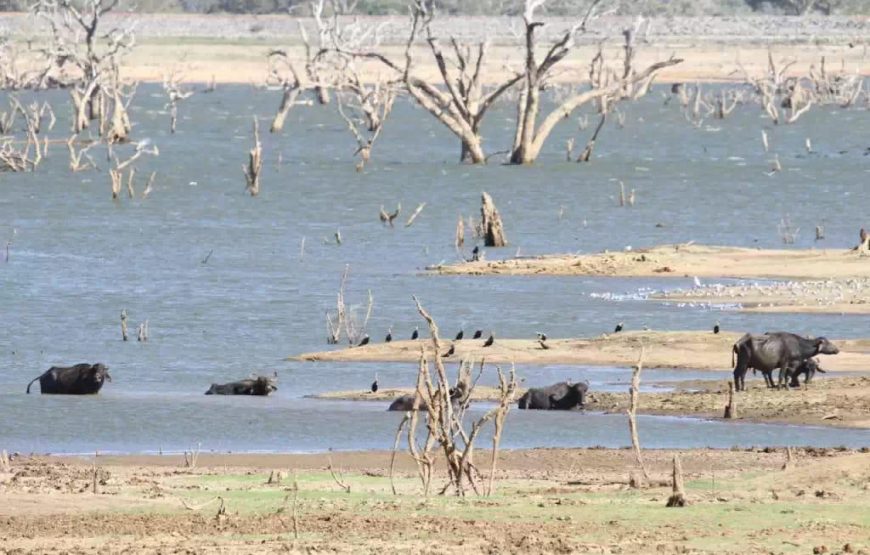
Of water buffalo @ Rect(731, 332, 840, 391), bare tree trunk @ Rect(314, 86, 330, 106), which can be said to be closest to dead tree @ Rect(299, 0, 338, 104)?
bare tree trunk @ Rect(314, 86, 330, 106)

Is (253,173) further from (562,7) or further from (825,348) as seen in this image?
(562,7)

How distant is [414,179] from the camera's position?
165ft

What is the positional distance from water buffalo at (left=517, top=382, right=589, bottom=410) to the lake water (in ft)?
0.73

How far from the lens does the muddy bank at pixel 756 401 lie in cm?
1744

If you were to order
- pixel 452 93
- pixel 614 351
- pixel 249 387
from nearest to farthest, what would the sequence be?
pixel 249 387 → pixel 614 351 → pixel 452 93

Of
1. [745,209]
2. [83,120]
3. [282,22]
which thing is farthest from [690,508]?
[282,22]

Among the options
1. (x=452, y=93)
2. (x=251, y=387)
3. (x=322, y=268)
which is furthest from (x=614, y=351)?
(x=452, y=93)

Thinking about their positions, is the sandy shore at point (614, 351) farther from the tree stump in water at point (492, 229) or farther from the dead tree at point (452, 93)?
the dead tree at point (452, 93)

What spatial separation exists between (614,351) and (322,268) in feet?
36.5

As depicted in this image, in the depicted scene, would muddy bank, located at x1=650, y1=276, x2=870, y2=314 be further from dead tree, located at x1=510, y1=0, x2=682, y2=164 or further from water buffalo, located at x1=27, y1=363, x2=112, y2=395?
dead tree, located at x1=510, y1=0, x2=682, y2=164

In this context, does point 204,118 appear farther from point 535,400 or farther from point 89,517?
point 89,517

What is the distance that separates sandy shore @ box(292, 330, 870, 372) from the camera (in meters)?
20.8

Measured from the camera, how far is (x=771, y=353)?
734 inches

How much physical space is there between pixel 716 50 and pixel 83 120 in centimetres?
5535
